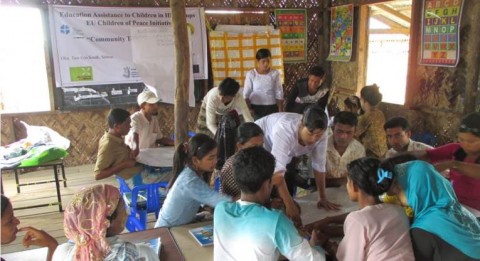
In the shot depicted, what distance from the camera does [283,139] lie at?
2.36 m

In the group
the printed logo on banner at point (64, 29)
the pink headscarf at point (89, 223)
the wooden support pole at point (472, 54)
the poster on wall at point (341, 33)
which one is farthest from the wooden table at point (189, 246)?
the poster on wall at point (341, 33)

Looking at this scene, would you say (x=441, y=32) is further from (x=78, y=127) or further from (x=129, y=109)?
(x=78, y=127)

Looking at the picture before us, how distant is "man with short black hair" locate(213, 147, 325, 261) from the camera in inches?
55.1

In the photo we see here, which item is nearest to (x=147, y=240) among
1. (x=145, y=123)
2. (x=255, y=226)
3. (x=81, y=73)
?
(x=255, y=226)

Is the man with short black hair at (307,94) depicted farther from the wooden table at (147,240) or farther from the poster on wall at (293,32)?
the wooden table at (147,240)

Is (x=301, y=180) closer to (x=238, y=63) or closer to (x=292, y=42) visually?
(x=238, y=63)

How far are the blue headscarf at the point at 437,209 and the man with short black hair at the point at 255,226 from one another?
1.46 ft

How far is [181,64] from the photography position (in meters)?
3.40

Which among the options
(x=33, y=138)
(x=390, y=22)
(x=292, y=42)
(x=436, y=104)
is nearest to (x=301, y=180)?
(x=436, y=104)

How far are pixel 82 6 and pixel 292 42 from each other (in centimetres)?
318

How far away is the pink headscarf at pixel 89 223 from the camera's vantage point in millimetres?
1312

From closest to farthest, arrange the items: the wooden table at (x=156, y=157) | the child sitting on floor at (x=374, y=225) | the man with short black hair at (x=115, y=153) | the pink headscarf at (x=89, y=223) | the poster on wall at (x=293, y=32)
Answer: the pink headscarf at (x=89, y=223) → the child sitting on floor at (x=374, y=225) → the man with short black hair at (x=115, y=153) → the wooden table at (x=156, y=157) → the poster on wall at (x=293, y=32)

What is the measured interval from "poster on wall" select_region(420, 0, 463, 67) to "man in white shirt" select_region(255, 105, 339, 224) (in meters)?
2.38

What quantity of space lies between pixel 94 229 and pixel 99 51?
173 inches
